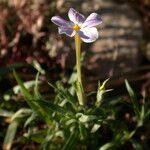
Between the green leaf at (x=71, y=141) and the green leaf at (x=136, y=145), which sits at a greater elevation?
the green leaf at (x=71, y=141)

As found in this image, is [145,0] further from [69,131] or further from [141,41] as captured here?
[69,131]

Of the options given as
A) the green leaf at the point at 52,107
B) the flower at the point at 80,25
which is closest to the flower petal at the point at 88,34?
the flower at the point at 80,25

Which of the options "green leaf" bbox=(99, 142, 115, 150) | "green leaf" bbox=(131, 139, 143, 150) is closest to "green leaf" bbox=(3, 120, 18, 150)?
"green leaf" bbox=(99, 142, 115, 150)

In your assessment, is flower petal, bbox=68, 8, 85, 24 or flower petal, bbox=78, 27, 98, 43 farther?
flower petal, bbox=68, 8, 85, 24

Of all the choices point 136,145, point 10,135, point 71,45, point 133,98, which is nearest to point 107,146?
point 136,145

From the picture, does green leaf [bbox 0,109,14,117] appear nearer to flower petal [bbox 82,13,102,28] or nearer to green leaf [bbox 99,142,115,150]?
green leaf [bbox 99,142,115,150]

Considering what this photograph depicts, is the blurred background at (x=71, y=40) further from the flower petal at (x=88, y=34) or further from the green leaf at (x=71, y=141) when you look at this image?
the flower petal at (x=88, y=34)
